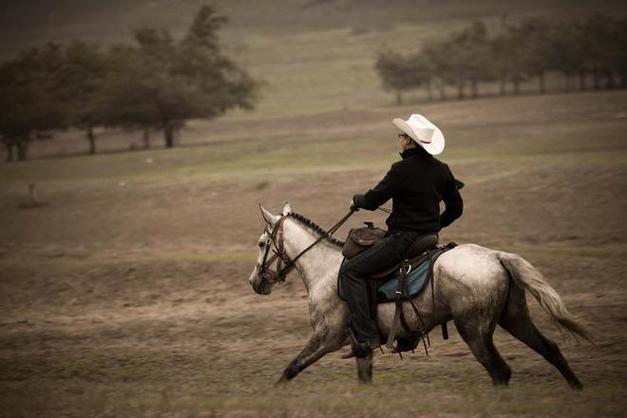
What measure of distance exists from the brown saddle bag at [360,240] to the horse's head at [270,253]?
1085 mm

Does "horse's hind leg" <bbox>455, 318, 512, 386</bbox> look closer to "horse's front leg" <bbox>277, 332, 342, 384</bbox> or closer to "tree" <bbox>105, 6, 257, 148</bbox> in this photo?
"horse's front leg" <bbox>277, 332, 342, 384</bbox>

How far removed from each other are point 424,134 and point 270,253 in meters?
2.56

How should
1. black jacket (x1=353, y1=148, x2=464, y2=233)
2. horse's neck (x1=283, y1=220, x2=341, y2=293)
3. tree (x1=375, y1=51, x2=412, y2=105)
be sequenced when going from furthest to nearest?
tree (x1=375, y1=51, x2=412, y2=105), horse's neck (x1=283, y1=220, x2=341, y2=293), black jacket (x1=353, y1=148, x2=464, y2=233)

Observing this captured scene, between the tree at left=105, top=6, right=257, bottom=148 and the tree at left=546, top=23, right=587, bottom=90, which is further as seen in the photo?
the tree at left=546, top=23, right=587, bottom=90

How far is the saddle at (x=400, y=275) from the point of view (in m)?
8.92

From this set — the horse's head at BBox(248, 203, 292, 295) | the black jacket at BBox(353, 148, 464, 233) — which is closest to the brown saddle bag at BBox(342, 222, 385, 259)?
the black jacket at BBox(353, 148, 464, 233)

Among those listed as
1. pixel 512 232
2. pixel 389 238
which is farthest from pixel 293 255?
pixel 512 232

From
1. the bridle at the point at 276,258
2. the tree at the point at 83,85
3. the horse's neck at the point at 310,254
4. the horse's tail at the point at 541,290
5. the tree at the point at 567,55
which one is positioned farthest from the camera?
the tree at the point at 567,55

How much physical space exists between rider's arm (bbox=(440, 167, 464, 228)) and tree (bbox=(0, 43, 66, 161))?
5606 cm

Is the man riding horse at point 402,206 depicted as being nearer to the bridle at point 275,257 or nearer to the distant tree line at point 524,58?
the bridle at point 275,257

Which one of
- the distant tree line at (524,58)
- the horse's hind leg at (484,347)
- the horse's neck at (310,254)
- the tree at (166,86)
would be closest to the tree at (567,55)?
the distant tree line at (524,58)

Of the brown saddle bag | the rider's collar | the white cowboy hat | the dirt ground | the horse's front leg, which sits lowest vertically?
the dirt ground

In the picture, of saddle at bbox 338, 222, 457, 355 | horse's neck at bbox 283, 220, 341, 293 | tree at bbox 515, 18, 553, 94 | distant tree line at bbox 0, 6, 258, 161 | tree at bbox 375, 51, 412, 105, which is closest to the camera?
saddle at bbox 338, 222, 457, 355

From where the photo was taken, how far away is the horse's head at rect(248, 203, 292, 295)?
1006cm
